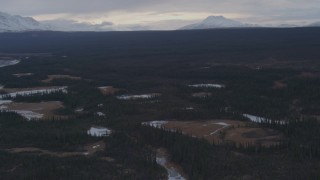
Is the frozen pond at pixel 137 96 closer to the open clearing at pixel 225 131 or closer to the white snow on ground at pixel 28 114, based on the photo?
the white snow on ground at pixel 28 114

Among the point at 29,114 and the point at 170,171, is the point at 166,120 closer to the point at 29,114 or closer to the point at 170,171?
the point at 29,114

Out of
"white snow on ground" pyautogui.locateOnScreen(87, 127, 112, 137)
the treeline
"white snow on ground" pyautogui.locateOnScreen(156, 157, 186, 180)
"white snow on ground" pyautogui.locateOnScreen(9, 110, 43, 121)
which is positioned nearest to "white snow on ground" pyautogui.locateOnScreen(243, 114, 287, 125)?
the treeline

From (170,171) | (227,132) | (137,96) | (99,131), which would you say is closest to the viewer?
(170,171)

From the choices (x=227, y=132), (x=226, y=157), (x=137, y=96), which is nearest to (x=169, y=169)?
(x=226, y=157)

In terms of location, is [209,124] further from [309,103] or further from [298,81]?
[298,81]

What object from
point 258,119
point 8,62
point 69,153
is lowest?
point 8,62
